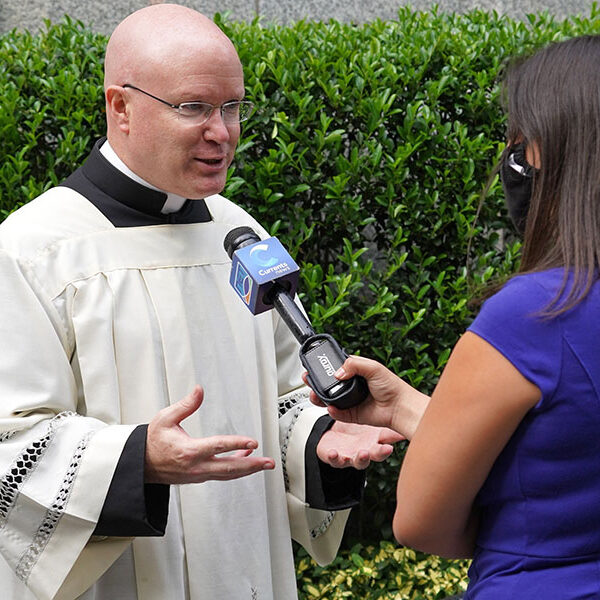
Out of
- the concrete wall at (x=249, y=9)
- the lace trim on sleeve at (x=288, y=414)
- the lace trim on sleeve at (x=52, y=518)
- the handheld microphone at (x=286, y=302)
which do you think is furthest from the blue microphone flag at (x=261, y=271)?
the concrete wall at (x=249, y=9)

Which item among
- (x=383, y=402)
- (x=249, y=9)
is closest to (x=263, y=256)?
(x=383, y=402)

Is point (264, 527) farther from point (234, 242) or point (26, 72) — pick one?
point (26, 72)

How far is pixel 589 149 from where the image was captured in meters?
1.92

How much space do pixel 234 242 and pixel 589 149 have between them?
1.00 m

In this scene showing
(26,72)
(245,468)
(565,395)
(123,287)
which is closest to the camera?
(565,395)

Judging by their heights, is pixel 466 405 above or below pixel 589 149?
below

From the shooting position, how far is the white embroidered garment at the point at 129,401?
260 cm

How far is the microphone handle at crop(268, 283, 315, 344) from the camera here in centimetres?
238

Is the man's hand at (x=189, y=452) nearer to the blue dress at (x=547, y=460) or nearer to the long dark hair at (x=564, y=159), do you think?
the blue dress at (x=547, y=460)

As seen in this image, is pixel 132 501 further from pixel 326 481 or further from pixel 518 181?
pixel 518 181

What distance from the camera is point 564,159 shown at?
195 centimetres

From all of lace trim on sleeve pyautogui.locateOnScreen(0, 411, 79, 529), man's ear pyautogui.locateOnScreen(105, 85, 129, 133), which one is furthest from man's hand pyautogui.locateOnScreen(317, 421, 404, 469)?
man's ear pyautogui.locateOnScreen(105, 85, 129, 133)

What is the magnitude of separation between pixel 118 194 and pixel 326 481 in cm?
98

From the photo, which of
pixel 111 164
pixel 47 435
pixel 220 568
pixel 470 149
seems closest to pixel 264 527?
pixel 220 568
